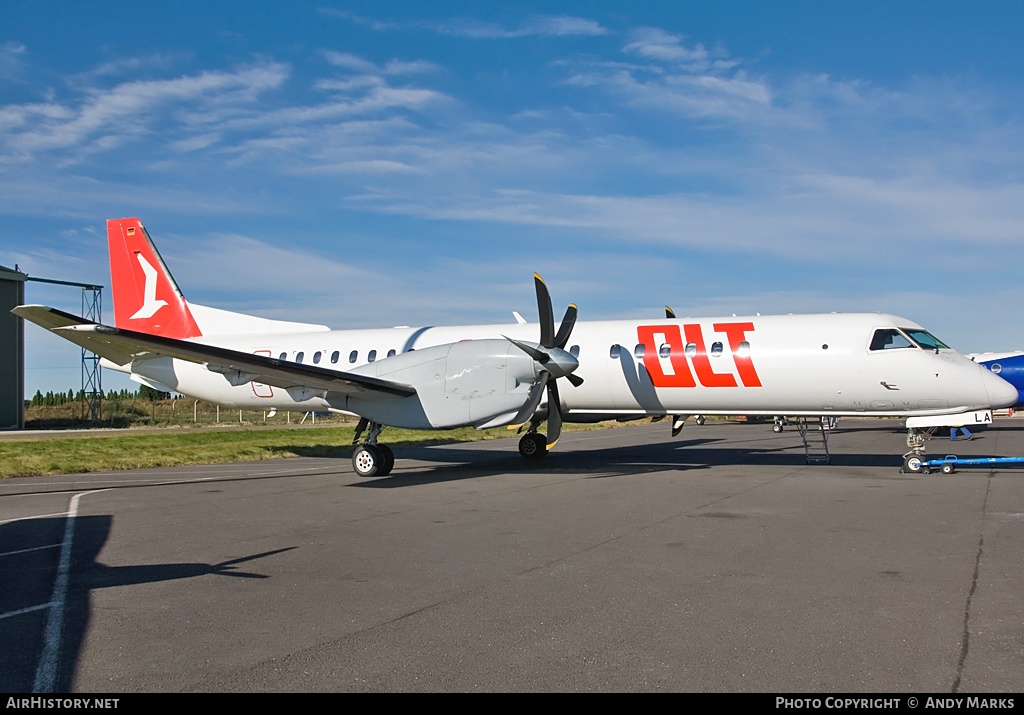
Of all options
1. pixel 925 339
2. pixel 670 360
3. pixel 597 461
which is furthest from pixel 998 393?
pixel 597 461

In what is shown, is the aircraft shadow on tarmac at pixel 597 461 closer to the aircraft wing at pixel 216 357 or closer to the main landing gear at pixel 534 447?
the main landing gear at pixel 534 447

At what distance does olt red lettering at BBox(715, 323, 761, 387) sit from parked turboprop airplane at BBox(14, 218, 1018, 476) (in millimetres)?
20

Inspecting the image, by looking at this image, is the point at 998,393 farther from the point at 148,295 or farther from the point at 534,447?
the point at 148,295

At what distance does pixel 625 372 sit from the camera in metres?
16.2

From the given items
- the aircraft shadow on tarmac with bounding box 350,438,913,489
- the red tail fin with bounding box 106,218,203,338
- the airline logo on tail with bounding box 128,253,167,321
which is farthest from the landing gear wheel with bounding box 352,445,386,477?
the airline logo on tail with bounding box 128,253,167,321

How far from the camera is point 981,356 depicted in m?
34.9

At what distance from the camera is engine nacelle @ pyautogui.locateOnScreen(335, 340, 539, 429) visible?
46.6ft

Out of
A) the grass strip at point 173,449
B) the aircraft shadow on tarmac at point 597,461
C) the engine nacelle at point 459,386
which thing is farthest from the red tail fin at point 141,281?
the engine nacelle at point 459,386

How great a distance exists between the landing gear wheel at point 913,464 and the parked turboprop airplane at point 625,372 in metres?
1.33

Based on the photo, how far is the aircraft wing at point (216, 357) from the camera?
12.2 m

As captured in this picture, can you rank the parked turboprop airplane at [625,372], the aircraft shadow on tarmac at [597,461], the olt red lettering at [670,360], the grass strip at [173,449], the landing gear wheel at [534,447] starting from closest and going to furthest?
the parked turboprop airplane at [625,372] < the olt red lettering at [670,360] < the aircraft shadow on tarmac at [597,461] < the grass strip at [173,449] < the landing gear wheel at [534,447]

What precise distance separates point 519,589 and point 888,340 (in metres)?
10.9

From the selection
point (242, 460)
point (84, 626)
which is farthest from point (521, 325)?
point (84, 626)

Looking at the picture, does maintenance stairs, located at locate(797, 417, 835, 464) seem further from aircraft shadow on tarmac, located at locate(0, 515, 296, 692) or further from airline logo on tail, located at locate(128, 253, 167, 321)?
airline logo on tail, located at locate(128, 253, 167, 321)
